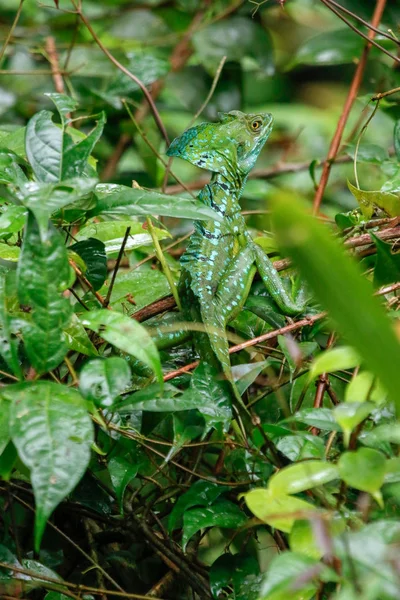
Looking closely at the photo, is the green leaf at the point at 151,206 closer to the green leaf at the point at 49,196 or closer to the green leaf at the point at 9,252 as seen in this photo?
the green leaf at the point at 49,196

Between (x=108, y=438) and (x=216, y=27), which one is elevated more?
(x=216, y=27)

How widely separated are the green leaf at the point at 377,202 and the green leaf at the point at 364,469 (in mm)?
1048

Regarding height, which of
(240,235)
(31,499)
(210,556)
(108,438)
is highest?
(240,235)

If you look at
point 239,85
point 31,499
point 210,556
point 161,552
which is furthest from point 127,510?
point 239,85

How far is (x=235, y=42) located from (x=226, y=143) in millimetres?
1541

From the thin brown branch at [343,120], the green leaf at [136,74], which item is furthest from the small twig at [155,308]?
the green leaf at [136,74]

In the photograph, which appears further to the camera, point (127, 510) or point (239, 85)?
point (239, 85)

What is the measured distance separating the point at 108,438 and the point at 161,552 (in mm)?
301

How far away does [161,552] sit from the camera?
1781 millimetres

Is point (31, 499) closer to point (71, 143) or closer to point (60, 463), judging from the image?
point (60, 463)

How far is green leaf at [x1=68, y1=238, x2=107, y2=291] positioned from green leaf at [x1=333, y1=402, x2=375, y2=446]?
86cm

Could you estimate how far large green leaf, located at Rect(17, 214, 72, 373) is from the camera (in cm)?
135

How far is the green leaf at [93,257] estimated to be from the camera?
6.14 feet

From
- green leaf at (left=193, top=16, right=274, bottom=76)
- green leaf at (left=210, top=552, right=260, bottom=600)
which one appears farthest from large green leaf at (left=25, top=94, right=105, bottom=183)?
green leaf at (left=193, top=16, right=274, bottom=76)
